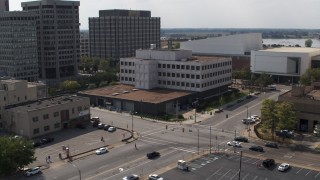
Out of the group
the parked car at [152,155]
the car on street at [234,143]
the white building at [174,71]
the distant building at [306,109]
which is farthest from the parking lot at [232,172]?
the white building at [174,71]

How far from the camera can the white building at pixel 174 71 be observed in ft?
346

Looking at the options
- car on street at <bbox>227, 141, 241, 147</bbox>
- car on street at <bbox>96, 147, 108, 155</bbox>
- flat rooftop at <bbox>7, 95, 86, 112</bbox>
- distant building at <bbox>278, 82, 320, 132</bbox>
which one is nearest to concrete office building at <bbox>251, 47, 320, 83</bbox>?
distant building at <bbox>278, 82, 320, 132</bbox>

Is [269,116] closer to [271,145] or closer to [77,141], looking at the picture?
[271,145]

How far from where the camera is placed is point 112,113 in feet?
308

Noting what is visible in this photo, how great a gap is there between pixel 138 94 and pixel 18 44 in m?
56.8

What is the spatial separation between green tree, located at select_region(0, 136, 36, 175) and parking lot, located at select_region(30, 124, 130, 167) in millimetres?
6170

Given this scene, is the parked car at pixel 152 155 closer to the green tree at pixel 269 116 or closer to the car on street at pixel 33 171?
the car on street at pixel 33 171

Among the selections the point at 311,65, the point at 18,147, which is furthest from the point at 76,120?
the point at 311,65

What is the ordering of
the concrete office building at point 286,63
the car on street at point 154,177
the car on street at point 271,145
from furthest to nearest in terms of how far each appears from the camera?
1. the concrete office building at point 286,63
2. the car on street at point 271,145
3. the car on street at point 154,177

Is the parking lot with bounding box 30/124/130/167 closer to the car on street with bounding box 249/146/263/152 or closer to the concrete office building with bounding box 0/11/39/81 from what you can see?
the car on street with bounding box 249/146/263/152

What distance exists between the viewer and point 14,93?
269ft

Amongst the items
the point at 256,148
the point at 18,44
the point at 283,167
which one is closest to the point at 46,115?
the point at 256,148

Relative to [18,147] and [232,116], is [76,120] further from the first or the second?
[232,116]

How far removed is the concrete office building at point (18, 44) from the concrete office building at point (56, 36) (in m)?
7.30
